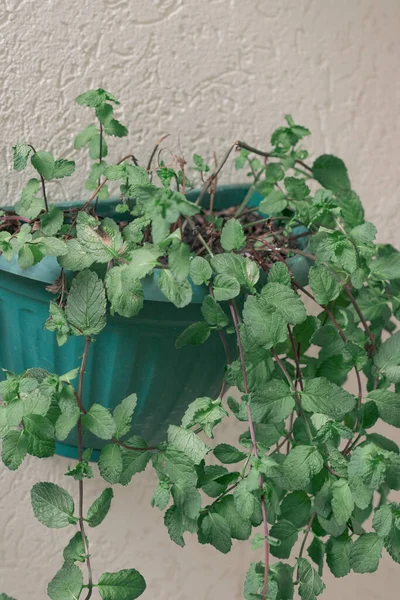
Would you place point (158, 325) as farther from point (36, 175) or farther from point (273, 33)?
point (273, 33)

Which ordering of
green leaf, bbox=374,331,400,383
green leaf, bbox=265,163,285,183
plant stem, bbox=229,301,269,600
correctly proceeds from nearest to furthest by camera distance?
plant stem, bbox=229,301,269,600
green leaf, bbox=374,331,400,383
green leaf, bbox=265,163,285,183

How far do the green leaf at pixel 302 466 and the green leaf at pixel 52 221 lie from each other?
9.4 inches

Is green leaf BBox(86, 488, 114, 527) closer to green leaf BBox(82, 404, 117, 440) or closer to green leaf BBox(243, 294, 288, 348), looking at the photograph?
green leaf BBox(82, 404, 117, 440)

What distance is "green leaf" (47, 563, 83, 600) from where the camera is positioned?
0.49m

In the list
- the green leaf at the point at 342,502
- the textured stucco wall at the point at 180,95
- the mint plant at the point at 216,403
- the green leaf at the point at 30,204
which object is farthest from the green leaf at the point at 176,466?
the textured stucco wall at the point at 180,95

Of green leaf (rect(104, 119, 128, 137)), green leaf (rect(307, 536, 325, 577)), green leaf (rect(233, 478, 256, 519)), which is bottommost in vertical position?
green leaf (rect(307, 536, 325, 577))

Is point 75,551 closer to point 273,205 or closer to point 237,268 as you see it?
point 237,268

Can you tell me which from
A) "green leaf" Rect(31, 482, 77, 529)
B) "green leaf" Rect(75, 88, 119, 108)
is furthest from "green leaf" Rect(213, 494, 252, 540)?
"green leaf" Rect(75, 88, 119, 108)

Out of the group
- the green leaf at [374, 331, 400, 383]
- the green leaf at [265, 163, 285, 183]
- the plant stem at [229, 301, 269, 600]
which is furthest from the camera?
the green leaf at [265, 163, 285, 183]

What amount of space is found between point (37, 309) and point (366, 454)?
0.26 meters

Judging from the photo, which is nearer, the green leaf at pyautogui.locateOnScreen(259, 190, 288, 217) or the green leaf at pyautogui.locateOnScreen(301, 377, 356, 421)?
the green leaf at pyautogui.locateOnScreen(301, 377, 356, 421)

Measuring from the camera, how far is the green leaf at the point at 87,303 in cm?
51

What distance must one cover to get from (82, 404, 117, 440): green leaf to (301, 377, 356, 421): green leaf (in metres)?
0.14

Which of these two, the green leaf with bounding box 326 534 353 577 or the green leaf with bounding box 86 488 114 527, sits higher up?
the green leaf with bounding box 86 488 114 527
